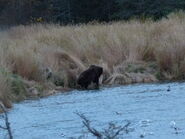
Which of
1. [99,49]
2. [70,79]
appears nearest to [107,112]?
[70,79]

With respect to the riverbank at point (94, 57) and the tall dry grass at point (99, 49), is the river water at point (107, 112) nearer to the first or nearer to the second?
the riverbank at point (94, 57)

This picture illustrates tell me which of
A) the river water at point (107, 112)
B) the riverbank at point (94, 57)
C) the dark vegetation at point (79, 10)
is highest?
the dark vegetation at point (79, 10)

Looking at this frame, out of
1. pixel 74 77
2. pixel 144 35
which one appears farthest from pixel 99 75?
pixel 144 35

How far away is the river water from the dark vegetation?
2199 cm

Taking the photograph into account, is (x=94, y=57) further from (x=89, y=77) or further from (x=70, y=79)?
(x=89, y=77)

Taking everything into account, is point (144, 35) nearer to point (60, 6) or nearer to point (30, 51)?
point (30, 51)

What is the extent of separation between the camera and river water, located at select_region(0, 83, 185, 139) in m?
11.5

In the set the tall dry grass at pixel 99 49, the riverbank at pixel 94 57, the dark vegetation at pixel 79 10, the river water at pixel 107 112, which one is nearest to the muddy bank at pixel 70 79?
the riverbank at pixel 94 57

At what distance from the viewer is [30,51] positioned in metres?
20.8

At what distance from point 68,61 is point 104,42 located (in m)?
1.87

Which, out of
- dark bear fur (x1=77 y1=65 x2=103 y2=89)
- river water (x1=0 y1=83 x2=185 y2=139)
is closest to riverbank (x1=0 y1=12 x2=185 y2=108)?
dark bear fur (x1=77 y1=65 x2=103 y2=89)

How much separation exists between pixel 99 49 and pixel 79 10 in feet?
75.7

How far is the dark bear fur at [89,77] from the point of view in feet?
63.5

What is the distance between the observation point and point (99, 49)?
876 inches
